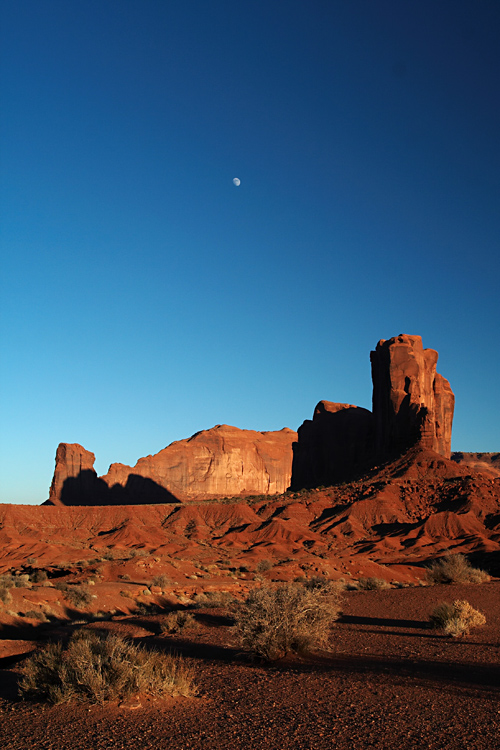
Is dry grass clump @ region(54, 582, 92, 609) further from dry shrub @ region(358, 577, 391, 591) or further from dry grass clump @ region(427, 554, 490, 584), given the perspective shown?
dry grass clump @ region(427, 554, 490, 584)

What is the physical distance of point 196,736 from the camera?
6414 millimetres

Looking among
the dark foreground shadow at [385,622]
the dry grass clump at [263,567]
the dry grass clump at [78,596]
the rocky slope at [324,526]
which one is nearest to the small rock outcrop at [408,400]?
the rocky slope at [324,526]

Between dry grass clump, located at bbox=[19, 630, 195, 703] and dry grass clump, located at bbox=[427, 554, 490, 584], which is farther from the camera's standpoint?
dry grass clump, located at bbox=[427, 554, 490, 584]

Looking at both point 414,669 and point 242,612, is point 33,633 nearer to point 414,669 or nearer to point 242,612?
point 242,612

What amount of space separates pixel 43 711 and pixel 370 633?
887 centimetres

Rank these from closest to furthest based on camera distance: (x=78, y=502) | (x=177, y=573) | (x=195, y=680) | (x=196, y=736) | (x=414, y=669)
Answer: (x=196, y=736) < (x=195, y=680) < (x=414, y=669) < (x=177, y=573) < (x=78, y=502)

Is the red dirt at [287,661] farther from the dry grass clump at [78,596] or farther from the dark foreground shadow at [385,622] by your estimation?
the dry grass clump at [78,596]

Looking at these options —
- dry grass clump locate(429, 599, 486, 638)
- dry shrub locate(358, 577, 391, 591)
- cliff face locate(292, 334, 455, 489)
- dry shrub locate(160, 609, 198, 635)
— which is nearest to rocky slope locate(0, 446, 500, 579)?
cliff face locate(292, 334, 455, 489)

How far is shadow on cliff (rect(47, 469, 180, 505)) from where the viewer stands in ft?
408

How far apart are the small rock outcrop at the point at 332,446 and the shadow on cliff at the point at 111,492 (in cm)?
3654

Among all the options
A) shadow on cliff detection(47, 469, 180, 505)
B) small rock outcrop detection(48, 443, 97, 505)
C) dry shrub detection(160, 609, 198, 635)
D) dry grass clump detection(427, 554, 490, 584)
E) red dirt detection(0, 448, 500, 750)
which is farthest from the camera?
small rock outcrop detection(48, 443, 97, 505)

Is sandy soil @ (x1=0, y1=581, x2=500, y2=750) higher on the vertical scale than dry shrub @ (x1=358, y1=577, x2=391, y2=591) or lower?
higher

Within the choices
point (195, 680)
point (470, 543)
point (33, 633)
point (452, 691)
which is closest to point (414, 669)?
point (452, 691)

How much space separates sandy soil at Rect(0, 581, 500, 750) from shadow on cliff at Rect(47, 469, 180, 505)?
115 meters
